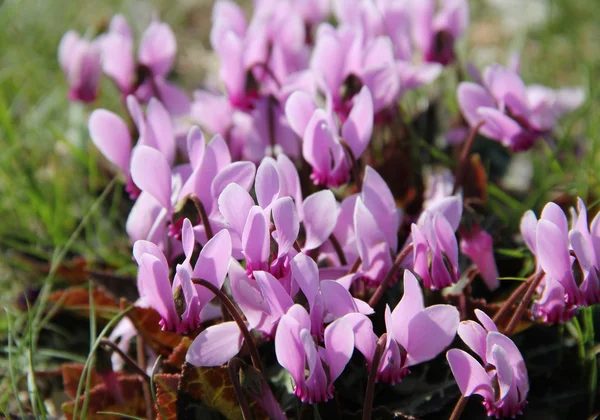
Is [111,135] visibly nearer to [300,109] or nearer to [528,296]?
[300,109]

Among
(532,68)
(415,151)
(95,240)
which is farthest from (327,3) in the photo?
(532,68)

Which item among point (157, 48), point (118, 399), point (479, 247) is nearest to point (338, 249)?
point (479, 247)

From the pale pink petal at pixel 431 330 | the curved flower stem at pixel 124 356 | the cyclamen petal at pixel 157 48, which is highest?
the cyclamen petal at pixel 157 48

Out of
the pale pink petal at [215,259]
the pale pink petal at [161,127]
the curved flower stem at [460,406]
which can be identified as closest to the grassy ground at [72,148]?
the pale pink petal at [161,127]

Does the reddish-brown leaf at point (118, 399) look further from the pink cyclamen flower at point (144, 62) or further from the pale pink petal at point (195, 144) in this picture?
the pink cyclamen flower at point (144, 62)

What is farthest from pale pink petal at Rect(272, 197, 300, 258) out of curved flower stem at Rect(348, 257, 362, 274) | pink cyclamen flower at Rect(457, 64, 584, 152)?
pink cyclamen flower at Rect(457, 64, 584, 152)

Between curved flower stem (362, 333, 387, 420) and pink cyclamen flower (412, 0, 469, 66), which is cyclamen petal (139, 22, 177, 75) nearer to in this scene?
pink cyclamen flower (412, 0, 469, 66)

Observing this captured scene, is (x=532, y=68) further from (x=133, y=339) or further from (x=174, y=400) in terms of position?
(x=174, y=400)
